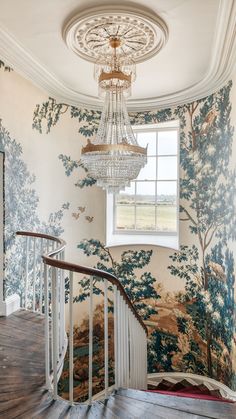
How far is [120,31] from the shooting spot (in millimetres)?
2678

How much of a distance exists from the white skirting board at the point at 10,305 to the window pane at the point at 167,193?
2.56 meters

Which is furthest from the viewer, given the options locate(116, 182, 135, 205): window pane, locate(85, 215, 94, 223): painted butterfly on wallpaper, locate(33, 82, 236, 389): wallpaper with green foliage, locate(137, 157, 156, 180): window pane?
locate(116, 182, 135, 205): window pane

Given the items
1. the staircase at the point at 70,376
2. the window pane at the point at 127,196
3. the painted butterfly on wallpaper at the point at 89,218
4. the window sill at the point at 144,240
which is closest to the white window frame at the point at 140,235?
the window sill at the point at 144,240

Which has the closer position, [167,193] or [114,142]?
[114,142]

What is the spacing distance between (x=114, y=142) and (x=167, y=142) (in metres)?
2.22

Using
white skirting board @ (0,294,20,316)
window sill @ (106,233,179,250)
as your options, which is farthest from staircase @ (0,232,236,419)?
window sill @ (106,233,179,250)

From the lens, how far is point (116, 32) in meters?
2.69

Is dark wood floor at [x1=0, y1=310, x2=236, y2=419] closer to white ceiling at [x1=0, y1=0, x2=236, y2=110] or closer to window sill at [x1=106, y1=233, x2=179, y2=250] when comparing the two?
window sill at [x1=106, y1=233, x2=179, y2=250]

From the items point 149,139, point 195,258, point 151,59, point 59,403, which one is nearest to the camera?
point 59,403

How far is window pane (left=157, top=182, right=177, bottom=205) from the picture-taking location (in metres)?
4.78

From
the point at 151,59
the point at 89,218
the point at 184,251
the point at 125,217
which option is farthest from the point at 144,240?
the point at 151,59

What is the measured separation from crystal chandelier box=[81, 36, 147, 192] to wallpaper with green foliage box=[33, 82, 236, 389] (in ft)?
4.41

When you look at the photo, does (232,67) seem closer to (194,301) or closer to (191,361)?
(194,301)

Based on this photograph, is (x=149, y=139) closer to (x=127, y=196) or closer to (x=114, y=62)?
(x=127, y=196)
